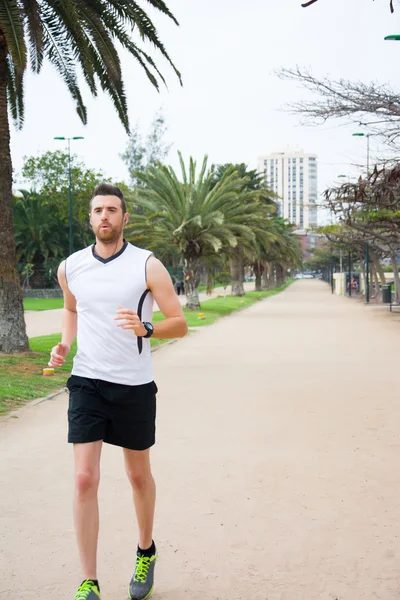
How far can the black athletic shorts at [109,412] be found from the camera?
12.2 feet

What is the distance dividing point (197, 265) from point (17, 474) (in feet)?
90.9

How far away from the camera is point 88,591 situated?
3566mm

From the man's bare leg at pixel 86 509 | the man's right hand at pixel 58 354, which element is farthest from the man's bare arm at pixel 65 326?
the man's bare leg at pixel 86 509

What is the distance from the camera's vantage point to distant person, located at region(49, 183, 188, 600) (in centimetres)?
365

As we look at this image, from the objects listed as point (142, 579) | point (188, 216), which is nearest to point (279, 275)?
point (188, 216)

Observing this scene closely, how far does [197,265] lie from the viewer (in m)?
33.8

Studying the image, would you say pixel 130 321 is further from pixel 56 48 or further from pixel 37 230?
pixel 37 230

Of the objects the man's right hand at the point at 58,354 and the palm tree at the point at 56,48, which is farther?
the palm tree at the point at 56,48

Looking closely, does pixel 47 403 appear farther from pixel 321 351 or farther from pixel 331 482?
pixel 321 351

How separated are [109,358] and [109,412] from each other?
0.25 m

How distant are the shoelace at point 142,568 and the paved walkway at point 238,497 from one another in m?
0.11

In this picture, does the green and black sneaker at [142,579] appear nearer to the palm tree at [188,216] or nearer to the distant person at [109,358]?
the distant person at [109,358]

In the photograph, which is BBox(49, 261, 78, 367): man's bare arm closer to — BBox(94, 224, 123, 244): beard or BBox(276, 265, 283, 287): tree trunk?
BBox(94, 224, 123, 244): beard

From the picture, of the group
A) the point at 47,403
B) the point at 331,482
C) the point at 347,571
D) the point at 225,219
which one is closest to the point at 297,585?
the point at 347,571
